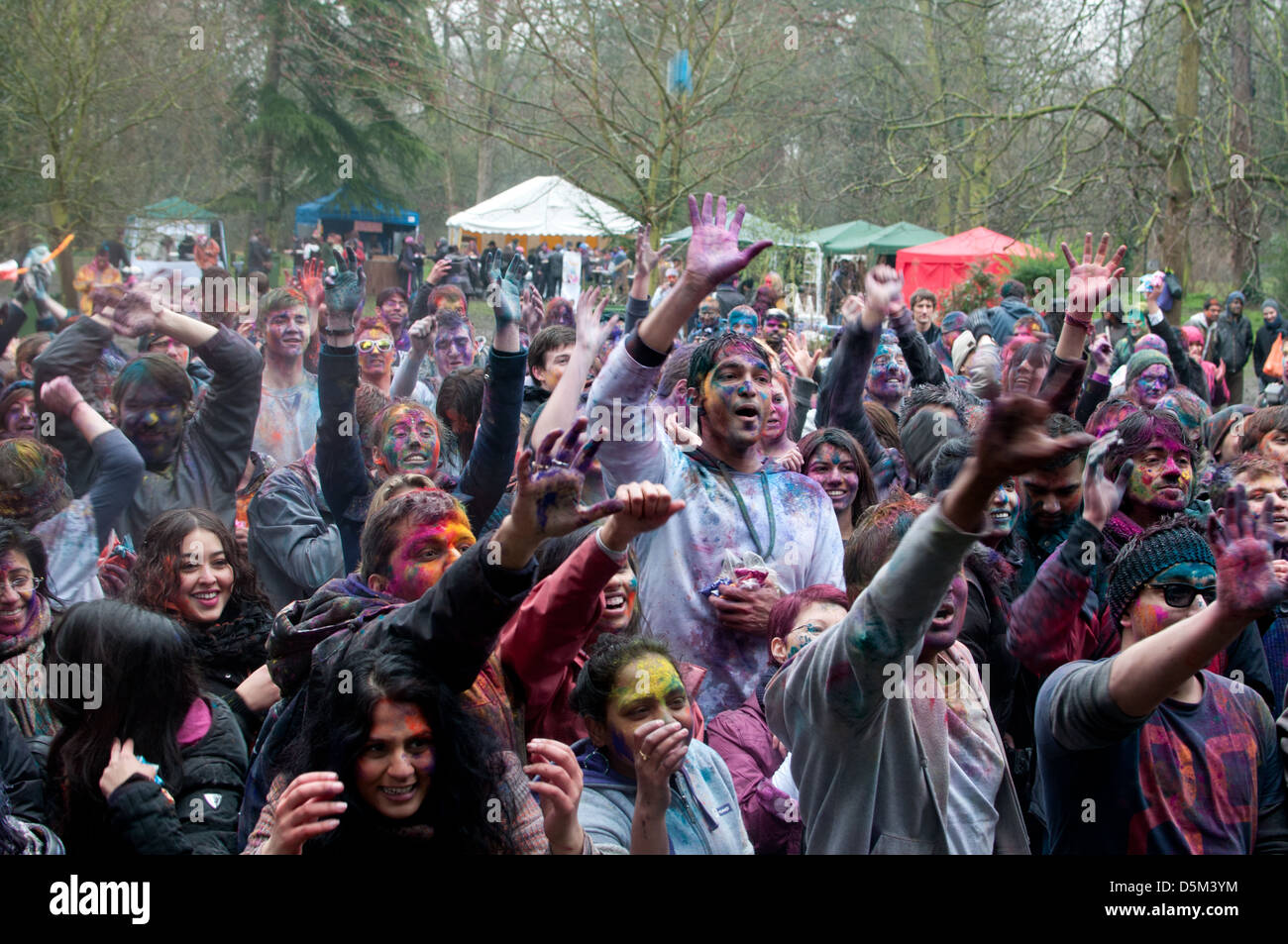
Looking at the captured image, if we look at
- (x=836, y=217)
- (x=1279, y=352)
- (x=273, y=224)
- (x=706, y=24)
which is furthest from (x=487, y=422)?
(x=836, y=217)

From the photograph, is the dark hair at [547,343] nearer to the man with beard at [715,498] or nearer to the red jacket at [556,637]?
the man with beard at [715,498]

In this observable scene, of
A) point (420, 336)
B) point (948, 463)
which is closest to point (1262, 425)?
point (948, 463)

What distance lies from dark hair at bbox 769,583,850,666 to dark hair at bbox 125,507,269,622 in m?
1.63

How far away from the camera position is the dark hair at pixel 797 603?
3111mm

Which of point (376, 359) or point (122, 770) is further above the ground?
point (376, 359)

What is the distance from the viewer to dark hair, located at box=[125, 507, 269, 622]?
3.62 metres

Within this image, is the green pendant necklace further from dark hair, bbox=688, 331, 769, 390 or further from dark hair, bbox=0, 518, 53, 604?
dark hair, bbox=0, 518, 53, 604

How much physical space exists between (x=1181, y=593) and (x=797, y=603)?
3.08ft

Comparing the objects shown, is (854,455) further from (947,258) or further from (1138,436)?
(947,258)

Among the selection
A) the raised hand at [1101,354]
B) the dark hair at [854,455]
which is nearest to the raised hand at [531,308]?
the dark hair at [854,455]

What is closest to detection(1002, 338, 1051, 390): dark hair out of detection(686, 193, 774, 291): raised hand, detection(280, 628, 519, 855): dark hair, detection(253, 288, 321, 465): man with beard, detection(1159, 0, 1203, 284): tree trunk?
detection(686, 193, 774, 291): raised hand

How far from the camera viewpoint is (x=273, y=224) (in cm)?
3123

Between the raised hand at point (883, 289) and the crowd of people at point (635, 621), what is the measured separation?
0.02 meters

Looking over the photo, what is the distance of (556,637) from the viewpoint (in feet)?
8.60
